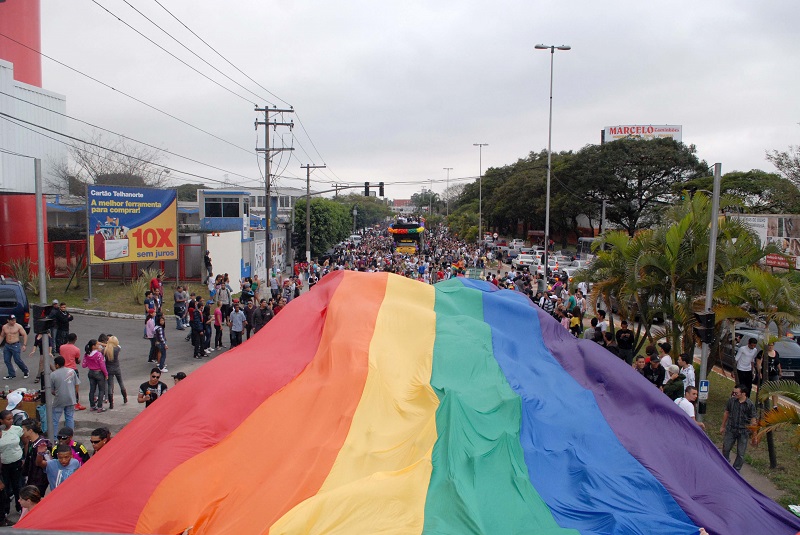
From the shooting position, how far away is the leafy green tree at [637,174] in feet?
170

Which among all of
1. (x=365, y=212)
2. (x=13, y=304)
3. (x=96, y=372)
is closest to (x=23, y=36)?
(x=13, y=304)

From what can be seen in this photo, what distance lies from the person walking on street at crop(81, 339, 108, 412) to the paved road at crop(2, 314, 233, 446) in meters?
0.22

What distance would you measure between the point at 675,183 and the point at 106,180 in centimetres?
4510

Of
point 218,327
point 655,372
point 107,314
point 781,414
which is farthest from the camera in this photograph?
point 107,314

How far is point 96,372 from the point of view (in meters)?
12.1

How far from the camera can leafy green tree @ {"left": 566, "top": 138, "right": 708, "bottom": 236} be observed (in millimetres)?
51750

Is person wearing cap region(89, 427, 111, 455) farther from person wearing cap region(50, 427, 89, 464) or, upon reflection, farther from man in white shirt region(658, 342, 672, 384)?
man in white shirt region(658, 342, 672, 384)

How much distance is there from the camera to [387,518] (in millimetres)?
5527

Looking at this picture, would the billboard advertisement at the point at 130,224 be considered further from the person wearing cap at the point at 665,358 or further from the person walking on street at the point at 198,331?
the person wearing cap at the point at 665,358

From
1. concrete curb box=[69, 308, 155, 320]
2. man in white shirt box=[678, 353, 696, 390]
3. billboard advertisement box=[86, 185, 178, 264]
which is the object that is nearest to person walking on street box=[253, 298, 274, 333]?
concrete curb box=[69, 308, 155, 320]

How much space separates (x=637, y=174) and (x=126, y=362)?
45.5 meters

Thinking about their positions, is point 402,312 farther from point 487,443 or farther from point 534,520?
point 534,520

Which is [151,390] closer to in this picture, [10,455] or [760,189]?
[10,455]

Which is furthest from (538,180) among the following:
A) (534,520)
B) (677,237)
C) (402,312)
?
(534,520)
